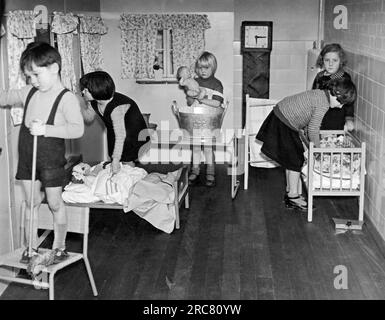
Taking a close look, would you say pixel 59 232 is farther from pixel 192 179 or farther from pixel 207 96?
pixel 192 179

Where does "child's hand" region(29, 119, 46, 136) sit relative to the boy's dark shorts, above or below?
above

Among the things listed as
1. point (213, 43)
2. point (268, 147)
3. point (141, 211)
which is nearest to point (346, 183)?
point (268, 147)

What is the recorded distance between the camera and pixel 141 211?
181 inches

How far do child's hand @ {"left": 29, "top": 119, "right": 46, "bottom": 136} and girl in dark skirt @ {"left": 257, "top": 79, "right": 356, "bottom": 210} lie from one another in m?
2.24

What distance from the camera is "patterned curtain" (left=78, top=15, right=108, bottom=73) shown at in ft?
19.2

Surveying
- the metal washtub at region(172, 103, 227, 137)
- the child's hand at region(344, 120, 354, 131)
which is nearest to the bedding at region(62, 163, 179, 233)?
the metal washtub at region(172, 103, 227, 137)

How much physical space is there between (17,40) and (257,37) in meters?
3.38

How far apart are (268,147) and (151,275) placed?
1.68 meters

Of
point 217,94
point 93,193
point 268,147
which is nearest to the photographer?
point 93,193

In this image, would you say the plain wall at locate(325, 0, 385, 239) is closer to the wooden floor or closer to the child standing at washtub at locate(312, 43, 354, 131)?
the child standing at washtub at locate(312, 43, 354, 131)

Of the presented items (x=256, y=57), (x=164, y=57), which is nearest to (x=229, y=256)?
(x=164, y=57)

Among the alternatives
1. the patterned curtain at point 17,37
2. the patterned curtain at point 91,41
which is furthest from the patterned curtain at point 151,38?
the patterned curtain at point 17,37

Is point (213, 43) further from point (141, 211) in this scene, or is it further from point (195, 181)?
point (141, 211)

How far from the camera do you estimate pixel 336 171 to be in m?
4.88
